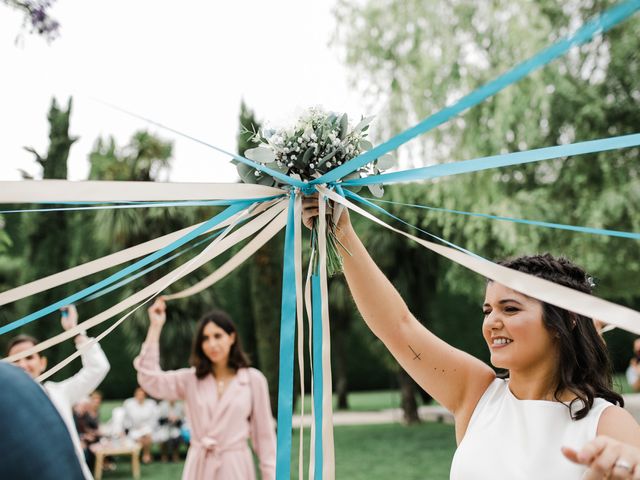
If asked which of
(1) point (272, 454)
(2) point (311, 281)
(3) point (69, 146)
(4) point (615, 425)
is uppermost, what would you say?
(3) point (69, 146)

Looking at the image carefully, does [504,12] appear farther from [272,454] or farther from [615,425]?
[615,425]

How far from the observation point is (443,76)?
418 inches

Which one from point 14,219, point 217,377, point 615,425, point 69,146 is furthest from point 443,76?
point 14,219

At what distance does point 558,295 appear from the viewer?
178 centimetres

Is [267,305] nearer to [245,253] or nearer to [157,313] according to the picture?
[157,313]

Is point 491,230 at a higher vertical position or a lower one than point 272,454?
higher

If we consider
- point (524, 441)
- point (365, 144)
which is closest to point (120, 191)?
point (365, 144)

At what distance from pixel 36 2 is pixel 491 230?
7.97m

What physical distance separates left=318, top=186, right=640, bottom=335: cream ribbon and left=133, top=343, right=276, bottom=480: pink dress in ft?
9.10

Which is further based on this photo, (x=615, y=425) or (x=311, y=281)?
(x=311, y=281)

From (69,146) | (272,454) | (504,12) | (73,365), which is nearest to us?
(272,454)

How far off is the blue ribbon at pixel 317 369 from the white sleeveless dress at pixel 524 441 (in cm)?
42

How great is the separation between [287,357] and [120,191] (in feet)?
2.26

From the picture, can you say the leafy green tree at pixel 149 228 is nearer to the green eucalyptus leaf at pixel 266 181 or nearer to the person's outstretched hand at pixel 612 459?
the green eucalyptus leaf at pixel 266 181
